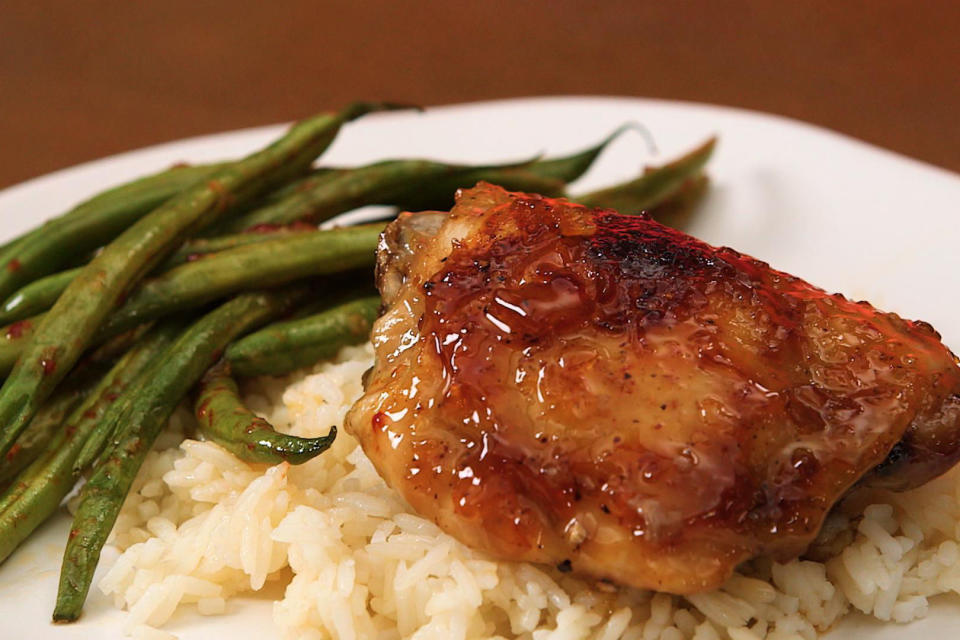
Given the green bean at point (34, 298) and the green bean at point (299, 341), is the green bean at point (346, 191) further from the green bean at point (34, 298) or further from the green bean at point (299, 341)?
the green bean at point (34, 298)

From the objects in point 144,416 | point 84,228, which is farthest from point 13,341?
point 84,228

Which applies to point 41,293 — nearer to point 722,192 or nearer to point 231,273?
point 231,273

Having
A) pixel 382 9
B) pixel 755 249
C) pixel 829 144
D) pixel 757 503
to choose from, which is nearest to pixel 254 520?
pixel 757 503

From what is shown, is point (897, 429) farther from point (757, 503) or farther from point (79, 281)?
point (79, 281)

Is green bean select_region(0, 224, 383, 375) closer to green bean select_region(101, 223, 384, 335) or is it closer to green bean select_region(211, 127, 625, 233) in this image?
green bean select_region(101, 223, 384, 335)

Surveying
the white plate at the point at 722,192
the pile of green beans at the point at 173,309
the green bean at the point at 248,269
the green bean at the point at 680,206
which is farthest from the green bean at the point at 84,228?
the green bean at the point at 680,206

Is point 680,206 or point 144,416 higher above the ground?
point 144,416
